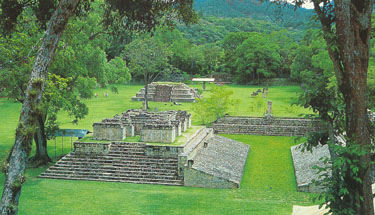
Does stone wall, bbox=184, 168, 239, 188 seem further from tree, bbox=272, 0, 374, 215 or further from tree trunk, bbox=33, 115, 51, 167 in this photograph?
tree, bbox=272, 0, 374, 215

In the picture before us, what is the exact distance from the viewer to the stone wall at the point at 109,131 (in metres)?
19.1

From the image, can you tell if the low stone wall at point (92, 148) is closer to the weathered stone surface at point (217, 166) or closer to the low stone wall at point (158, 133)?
the low stone wall at point (158, 133)

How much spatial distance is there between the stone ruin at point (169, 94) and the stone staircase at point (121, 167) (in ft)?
81.9

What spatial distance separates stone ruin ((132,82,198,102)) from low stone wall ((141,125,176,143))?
24.1 m

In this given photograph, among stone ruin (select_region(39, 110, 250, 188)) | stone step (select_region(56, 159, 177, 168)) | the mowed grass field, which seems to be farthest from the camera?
stone step (select_region(56, 159, 177, 168))

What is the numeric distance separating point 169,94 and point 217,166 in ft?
87.1

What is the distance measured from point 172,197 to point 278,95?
36.2 metres

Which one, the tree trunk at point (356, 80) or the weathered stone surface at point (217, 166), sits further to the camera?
the weathered stone surface at point (217, 166)

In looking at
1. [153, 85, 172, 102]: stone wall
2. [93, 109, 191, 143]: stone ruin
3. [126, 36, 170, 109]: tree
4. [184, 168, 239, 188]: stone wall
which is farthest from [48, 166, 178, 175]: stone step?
[153, 85, 172, 102]: stone wall

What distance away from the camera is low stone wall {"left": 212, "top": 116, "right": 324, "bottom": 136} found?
28.9 meters

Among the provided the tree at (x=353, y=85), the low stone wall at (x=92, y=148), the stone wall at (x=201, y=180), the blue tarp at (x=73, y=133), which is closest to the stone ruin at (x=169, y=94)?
the blue tarp at (x=73, y=133)

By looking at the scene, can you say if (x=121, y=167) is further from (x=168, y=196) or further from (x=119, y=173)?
(x=168, y=196)

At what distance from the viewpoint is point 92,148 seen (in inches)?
725

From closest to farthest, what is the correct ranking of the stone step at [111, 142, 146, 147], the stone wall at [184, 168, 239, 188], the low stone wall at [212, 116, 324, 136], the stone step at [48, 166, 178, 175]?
the stone wall at [184, 168, 239, 188]
the stone step at [48, 166, 178, 175]
the stone step at [111, 142, 146, 147]
the low stone wall at [212, 116, 324, 136]
